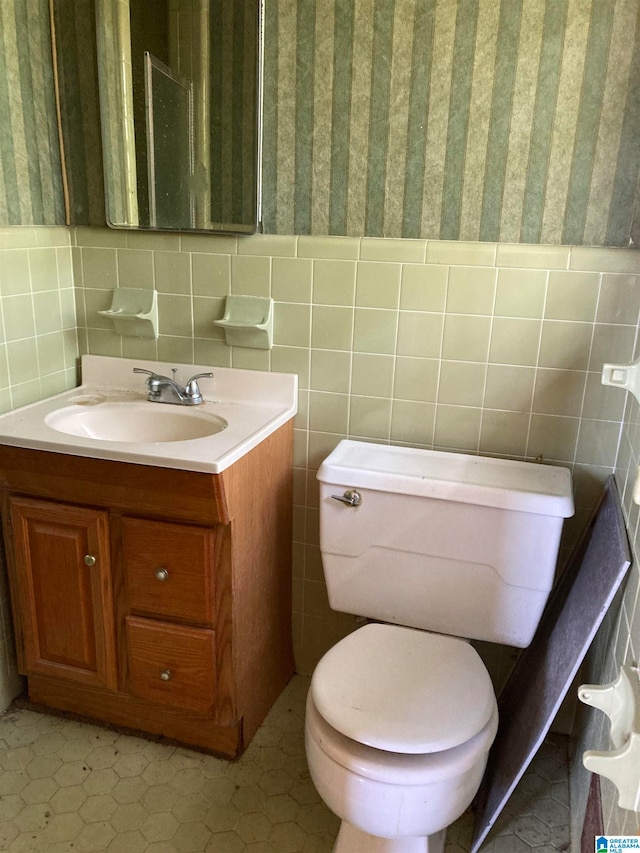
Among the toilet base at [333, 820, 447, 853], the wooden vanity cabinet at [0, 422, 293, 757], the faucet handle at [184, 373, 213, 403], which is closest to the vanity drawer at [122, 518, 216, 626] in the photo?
the wooden vanity cabinet at [0, 422, 293, 757]

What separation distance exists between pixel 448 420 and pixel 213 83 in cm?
103

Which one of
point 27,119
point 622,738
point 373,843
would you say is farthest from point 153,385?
point 622,738

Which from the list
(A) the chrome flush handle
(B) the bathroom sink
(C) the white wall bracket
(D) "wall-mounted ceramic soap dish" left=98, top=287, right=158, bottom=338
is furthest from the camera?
(D) "wall-mounted ceramic soap dish" left=98, top=287, right=158, bottom=338

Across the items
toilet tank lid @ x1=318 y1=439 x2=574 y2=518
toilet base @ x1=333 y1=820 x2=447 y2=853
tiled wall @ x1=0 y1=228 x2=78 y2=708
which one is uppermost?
tiled wall @ x1=0 y1=228 x2=78 y2=708

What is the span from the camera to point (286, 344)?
1845mm

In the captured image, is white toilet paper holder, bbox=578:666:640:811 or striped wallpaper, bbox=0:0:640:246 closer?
white toilet paper holder, bbox=578:666:640:811

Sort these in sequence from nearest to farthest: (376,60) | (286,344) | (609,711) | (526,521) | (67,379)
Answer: (609,711), (526,521), (376,60), (286,344), (67,379)

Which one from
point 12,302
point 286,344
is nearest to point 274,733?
point 286,344

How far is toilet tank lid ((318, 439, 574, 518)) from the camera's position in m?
1.49

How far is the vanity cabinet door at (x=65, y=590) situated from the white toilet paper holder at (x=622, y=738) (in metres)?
1.13

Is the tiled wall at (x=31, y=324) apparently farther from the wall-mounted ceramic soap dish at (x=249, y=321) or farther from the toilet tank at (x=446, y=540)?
the toilet tank at (x=446, y=540)

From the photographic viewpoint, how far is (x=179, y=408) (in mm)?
1844

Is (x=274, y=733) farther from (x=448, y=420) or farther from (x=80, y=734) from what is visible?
(x=448, y=420)

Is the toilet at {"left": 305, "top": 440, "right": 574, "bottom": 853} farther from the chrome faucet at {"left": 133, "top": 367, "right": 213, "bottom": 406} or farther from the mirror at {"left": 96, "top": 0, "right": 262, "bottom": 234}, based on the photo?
Result: the mirror at {"left": 96, "top": 0, "right": 262, "bottom": 234}
